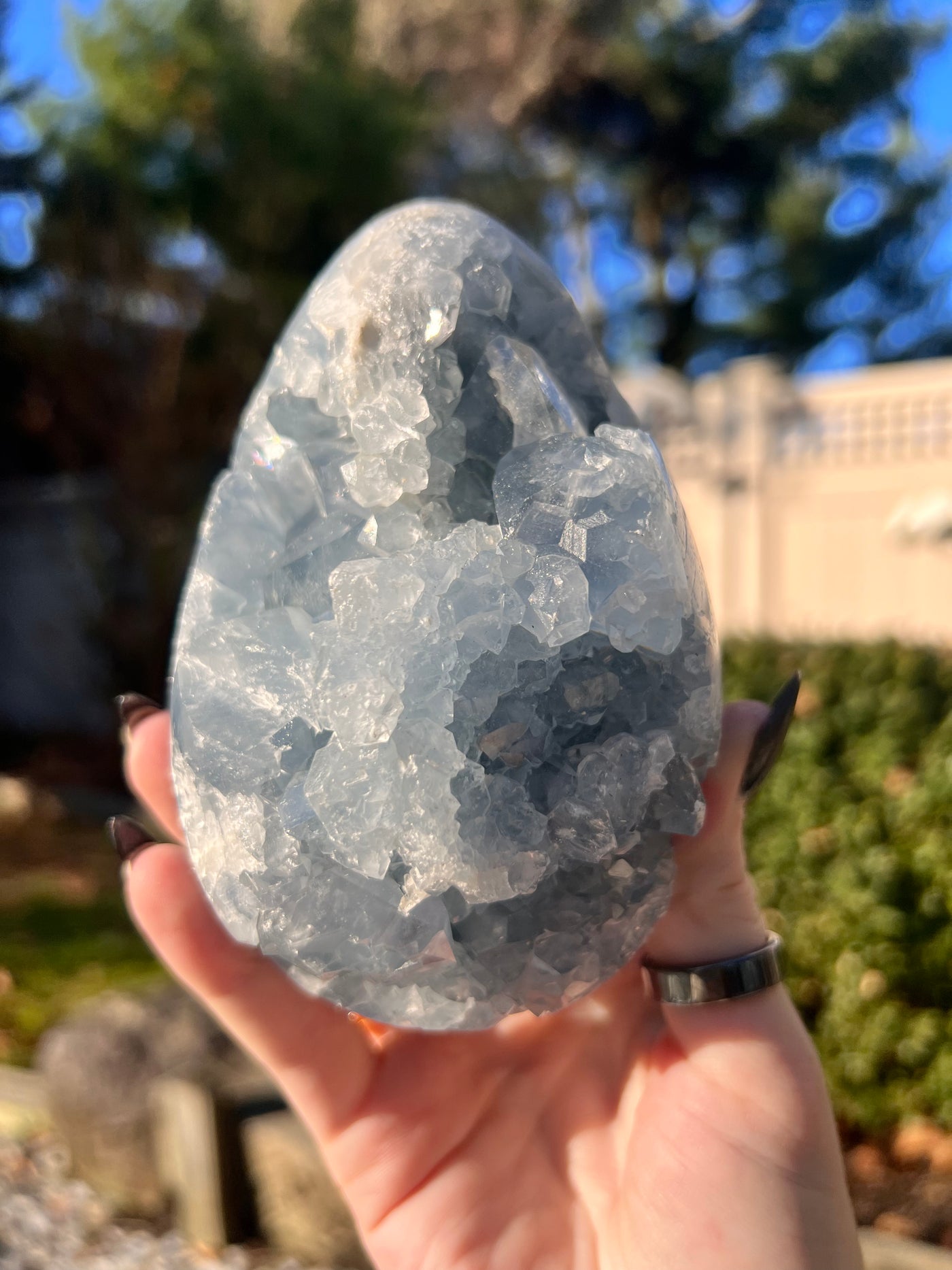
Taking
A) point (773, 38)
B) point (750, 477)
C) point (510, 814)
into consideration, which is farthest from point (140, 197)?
point (773, 38)

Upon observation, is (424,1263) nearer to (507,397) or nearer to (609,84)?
(507,397)

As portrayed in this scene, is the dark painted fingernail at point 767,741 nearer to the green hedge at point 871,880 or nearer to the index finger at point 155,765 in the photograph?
the index finger at point 155,765

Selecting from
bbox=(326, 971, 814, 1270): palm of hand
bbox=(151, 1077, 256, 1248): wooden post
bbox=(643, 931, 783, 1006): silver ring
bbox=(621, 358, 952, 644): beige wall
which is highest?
bbox=(621, 358, 952, 644): beige wall

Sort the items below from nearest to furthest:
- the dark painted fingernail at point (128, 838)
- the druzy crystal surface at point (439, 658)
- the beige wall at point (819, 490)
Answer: the druzy crystal surface at point (439, 658), the dark painted fingernail at point (128, 838), the beige wall at point (819, 490)

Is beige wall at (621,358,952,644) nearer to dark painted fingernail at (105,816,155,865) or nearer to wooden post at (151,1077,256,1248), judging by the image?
wooden post at (151,1077,256,1248)

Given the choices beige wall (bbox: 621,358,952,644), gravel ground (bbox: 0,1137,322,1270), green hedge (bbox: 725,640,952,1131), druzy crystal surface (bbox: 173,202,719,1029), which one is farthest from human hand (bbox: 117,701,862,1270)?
beige wall (bbox: 621,358,952,644)

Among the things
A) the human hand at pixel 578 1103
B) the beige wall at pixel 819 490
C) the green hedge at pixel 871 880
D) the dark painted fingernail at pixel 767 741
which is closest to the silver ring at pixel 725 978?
the human hand at pixel 578 1103
